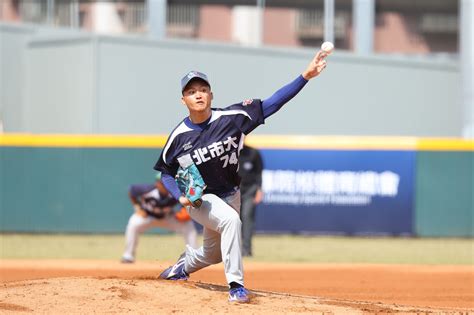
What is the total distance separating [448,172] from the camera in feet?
58.0

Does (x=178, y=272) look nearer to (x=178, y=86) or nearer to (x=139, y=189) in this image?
(x=139, y=189)

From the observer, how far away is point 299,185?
17.8 metres

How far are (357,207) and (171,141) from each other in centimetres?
1038

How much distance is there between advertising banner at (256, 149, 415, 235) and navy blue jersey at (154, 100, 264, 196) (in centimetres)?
997

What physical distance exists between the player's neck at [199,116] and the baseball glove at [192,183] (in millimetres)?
348

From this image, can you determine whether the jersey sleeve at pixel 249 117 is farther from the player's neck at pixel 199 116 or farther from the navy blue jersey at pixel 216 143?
the player's neck at pixel 199 116

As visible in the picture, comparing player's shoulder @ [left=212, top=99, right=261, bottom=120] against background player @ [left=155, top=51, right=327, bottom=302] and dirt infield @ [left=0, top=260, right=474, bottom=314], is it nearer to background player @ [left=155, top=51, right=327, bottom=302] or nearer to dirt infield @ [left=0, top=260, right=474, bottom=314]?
background player @ [left=155, top=51, right=327, bottom=302]

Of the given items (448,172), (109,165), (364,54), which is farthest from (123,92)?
(448,172)

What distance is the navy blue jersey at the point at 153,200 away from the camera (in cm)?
1391

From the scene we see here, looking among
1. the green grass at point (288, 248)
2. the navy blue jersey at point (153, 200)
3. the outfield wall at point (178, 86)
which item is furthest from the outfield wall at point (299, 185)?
the navy blue jersey at point (153, 200)

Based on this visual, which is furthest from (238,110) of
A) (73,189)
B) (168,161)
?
(73,189)

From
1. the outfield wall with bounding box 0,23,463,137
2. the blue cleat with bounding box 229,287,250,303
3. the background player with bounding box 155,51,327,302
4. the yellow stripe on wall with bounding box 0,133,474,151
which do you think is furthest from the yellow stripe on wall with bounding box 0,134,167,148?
the blue cleat with bounding box 229,287,250,303

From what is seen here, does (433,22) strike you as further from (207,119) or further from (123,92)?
(207,119)

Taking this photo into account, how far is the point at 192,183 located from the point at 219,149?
33 centimetres
